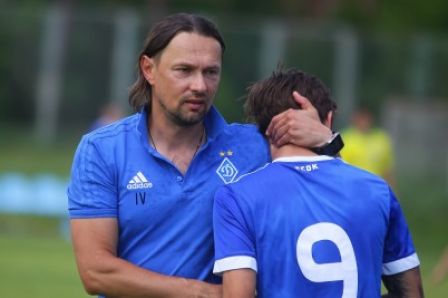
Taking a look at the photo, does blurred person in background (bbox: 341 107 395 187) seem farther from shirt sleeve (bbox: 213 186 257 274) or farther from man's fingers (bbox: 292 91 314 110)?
shirt sleeve (bbox: 213 186 257 274)

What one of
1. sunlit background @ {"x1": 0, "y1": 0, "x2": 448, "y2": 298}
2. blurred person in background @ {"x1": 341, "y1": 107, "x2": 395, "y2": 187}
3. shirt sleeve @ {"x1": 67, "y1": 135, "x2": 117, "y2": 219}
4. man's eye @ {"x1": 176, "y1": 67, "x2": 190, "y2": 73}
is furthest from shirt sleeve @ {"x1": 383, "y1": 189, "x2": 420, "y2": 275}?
sunlit background @ {"x1": 0, "y1": 0, "x2": 448, "y2": 298}

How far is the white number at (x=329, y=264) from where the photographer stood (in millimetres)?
5008

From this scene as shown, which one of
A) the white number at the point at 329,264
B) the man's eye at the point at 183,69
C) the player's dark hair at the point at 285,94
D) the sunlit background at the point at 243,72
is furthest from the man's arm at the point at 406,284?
the sunlit background at the point at 243,72

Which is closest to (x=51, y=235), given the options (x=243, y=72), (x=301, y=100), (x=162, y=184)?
(x=243, y=72)

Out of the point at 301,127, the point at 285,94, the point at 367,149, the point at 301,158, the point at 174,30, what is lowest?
the point at 367,149

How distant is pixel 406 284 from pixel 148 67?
55.7 inches

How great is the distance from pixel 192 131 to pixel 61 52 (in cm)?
2321

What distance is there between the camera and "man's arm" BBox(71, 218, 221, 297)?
5.35m

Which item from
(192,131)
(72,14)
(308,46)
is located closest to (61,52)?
(72,14)

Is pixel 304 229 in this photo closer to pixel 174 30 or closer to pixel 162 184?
pixel 162 184

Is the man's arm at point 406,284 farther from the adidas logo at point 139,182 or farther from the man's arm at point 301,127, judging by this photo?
the adidas logo at point 139,182

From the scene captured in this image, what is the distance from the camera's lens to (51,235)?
74.2 feet

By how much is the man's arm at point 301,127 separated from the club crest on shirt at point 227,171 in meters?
0.38

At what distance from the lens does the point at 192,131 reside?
5.74 meters
